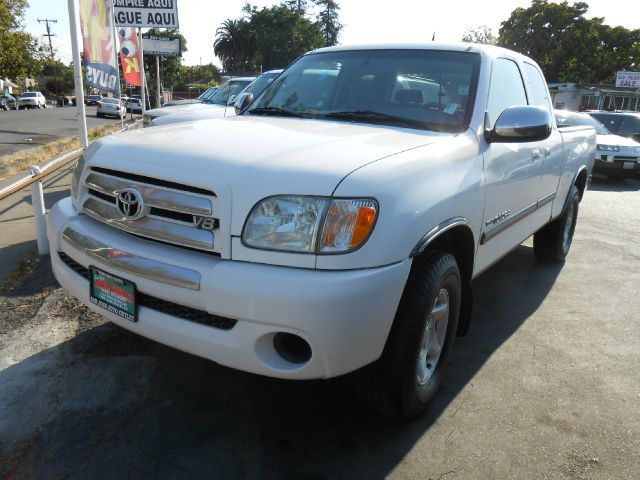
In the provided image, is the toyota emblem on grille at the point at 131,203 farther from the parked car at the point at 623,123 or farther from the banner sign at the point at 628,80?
the banner sign at the point at 628,80

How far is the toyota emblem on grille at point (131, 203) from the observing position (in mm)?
2364

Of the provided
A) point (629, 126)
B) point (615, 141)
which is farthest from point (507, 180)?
point (629, 126)

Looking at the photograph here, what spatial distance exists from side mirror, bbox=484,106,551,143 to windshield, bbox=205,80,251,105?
7.58 meters

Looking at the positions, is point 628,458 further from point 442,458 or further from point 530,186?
point 530,186

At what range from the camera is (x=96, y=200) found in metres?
2.66

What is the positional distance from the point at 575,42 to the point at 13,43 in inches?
1894

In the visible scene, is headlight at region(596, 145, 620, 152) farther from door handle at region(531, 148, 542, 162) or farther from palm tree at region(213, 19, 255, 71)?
palm tree at region(213, 19, 255, 71)

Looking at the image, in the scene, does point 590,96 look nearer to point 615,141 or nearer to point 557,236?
point 615,141

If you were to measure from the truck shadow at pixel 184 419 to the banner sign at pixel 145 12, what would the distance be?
546 cm

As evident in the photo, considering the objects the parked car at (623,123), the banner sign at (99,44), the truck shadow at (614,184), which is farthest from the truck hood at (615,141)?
the banner sign at (99,44)

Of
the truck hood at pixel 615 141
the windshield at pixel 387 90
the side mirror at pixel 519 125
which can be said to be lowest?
the truck hood at pixel 615 141

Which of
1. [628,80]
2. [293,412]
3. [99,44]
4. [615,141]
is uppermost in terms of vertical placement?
[99,44]

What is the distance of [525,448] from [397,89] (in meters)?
2.09

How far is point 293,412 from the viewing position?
278 cm
